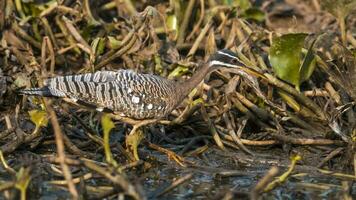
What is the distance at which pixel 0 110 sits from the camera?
9.85m

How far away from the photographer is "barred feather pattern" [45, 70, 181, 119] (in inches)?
337

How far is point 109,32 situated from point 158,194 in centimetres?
432

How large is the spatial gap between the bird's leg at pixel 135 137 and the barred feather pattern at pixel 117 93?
0.22ft

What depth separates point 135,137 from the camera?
8.61 meters

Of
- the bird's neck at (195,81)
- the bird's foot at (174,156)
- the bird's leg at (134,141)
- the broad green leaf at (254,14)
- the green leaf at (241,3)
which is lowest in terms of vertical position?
the bird's foot at (174,156)

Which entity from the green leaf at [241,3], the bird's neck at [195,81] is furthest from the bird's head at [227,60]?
the green leaf at [241,3]

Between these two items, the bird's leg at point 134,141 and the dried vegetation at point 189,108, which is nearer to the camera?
the dried vegetation at point 189,108

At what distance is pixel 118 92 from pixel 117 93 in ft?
0.05

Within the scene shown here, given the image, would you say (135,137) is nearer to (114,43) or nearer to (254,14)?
(114,43)

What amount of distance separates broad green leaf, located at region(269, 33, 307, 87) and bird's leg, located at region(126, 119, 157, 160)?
1702 mm

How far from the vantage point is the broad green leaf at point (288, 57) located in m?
9.51

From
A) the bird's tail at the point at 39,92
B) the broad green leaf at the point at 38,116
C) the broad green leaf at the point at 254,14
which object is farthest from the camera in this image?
the broad green leaf at the point at 254,14

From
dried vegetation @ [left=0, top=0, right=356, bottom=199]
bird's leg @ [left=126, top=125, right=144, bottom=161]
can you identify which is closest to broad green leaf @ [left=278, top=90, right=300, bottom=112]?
dried vegetation @ [left=0, top=0, right=356, bottom=199]

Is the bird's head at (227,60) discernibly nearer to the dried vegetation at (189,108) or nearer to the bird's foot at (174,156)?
the dried vegetation at (189,108)
